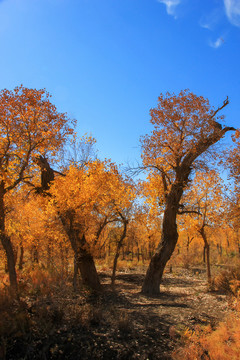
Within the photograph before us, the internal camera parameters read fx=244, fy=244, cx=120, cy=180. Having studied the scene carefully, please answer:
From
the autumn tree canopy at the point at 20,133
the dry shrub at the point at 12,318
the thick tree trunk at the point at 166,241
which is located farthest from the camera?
the thick tree trunk at the point at 166,241

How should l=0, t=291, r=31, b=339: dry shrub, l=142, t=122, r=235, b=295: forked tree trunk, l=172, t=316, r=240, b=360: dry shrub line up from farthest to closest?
1. l=142, t=122, r=235, b=295: forked tree trunk
2. l=0, t=291, r=31, b=339: dry shrub
3. l=172, t=316, r=240, b=360: dry shrub

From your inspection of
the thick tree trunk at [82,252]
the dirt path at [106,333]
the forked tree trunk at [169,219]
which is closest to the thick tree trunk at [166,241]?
Answer: the forked tree trunk at [169,219]

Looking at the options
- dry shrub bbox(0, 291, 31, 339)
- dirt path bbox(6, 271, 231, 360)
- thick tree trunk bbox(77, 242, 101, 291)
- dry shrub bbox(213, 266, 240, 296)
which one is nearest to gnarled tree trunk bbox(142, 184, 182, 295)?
thick tree trunk bbox(77, 242, 101, 291)

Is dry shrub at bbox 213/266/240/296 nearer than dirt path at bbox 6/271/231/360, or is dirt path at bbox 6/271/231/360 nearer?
dirt path at bbox 6/271/231/360

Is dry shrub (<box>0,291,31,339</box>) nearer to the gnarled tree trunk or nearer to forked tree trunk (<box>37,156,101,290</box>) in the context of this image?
forked tree trunk (<box>37,156,101,290</box>)

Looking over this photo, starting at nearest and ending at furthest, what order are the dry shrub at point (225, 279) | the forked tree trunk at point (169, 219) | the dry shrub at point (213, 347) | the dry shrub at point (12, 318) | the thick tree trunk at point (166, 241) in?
the dry shrub at point (213, 347), the dry shrub at point (12, 318), the forked tree trunk at point (169, 219), the thick tree trunk at point (166, 241), the dry shrub at point (225, 279)

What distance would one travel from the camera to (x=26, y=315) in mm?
5266

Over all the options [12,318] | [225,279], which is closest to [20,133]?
[12,318]

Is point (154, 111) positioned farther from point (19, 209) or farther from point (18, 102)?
point (19, 209)

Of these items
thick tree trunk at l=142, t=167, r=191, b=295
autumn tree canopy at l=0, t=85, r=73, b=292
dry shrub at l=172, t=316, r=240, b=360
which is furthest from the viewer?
thick tree trunk at l=142, t=167, r=191, b=295

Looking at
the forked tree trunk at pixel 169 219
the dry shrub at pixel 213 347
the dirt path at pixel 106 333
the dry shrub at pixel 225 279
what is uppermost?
the forked tree trunk at pixel 169 219

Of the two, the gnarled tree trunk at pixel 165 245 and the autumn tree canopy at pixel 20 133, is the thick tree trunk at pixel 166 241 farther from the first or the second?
the autumn tree canopy at pixel 20 133

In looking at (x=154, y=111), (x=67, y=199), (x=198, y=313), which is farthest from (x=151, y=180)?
(x=198, y=313)

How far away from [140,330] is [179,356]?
5.33 ft
